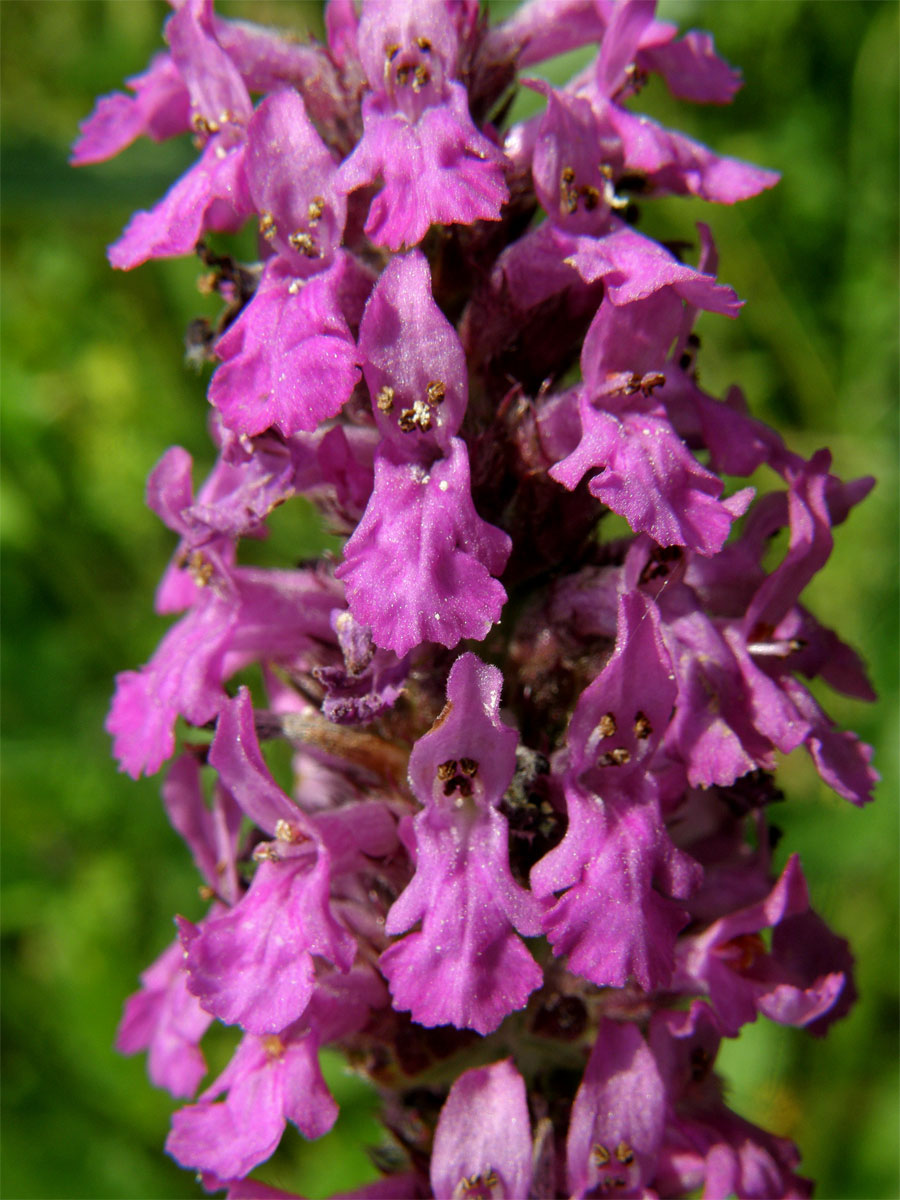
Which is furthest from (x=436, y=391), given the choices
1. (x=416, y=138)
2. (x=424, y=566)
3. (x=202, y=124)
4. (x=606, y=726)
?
(x=202, y=124)

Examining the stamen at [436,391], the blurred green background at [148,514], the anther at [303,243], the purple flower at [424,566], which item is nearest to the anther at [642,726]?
the purple flower at [424,566]

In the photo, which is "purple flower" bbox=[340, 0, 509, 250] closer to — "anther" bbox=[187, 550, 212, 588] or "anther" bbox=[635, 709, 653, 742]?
"anther" bbox=[187, 550, 212, 588]

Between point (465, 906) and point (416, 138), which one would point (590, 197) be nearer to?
point (416, 138)

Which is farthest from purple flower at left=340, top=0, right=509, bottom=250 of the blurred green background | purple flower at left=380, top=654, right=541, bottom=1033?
the blurred green background

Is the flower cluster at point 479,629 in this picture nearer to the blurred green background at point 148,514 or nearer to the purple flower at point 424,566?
the purple flower at point 424,566

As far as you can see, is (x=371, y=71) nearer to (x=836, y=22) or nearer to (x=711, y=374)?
(x=711, y=374)

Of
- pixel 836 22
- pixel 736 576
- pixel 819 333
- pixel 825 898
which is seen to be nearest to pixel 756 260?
pixel 819 333
